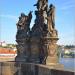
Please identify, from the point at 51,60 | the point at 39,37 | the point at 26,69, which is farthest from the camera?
the point at 39,37

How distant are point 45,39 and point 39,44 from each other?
4.23 feet

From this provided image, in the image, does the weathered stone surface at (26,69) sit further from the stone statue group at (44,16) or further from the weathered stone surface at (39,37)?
the stone statue group at (44,16)

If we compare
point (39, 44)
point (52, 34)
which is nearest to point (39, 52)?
point (39, 44)

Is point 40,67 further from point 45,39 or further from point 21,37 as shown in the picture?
point 21,37

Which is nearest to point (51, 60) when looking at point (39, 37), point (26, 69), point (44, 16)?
point (26, 69)

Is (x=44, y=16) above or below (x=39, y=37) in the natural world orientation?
above

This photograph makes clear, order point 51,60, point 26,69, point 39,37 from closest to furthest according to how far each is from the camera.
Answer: point 51,60, point 26,69, point 39,37

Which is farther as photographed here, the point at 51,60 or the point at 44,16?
the point at 44,16

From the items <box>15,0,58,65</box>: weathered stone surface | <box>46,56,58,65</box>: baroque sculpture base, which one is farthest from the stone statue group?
Result: <box>46,56,58,65</box>: baroque sculpture base

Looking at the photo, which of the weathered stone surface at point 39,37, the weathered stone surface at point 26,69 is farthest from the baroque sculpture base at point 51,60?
the weathered stone surface at point 26,69

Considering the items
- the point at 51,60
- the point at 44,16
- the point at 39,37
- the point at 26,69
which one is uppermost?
the point at 44,16

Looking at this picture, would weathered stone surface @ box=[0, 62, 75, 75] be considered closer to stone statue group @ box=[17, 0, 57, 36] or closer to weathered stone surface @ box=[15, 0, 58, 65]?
weathered stone surface @ box=[15, 0, 58, 65]

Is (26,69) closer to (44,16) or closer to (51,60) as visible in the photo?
(51,60)

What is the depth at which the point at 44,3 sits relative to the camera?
67.4 feet
